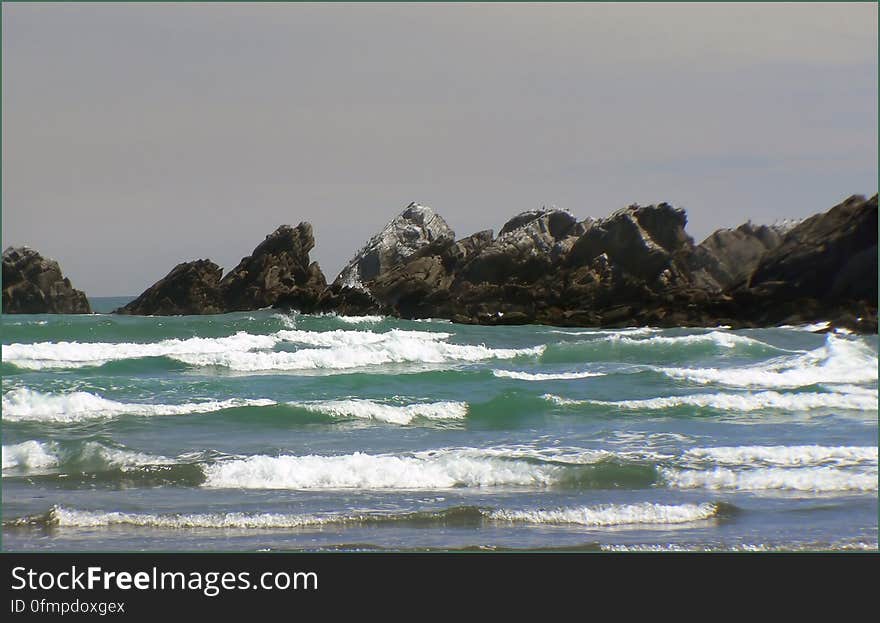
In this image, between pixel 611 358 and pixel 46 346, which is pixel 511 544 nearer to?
pixel 611 358

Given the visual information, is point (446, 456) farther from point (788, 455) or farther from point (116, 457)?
point (788, 455)

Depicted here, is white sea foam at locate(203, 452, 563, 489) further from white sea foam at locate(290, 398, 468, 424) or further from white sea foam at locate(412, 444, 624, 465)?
white sea foam at locate(290, 398, 468, 424)

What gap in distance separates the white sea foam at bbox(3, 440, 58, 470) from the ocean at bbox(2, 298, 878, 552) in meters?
0.03

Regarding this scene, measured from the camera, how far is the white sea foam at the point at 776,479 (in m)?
10.4

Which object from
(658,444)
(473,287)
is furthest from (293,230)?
(658,444)

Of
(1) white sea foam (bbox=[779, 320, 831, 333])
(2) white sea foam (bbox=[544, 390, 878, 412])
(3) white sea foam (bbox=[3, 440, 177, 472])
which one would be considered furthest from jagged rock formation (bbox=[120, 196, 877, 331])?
(3) white sea foam (bbox=[3, 440, 177, 472])

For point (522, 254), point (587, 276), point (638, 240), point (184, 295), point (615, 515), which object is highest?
point (638, 240)

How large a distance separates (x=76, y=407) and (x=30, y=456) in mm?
3993

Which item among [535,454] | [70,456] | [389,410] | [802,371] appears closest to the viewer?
[70,456]

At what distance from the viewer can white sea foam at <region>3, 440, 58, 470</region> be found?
11.5 metres

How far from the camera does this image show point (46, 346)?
1126 inches

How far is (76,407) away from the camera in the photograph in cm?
1558

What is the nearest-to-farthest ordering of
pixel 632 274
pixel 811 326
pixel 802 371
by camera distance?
pixel 802 371, pixel 811 326, pixel 632 274

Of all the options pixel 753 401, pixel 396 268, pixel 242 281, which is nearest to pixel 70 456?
pixel 753 401
